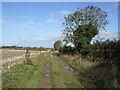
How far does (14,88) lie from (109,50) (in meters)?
8.58

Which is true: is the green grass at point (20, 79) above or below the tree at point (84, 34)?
below

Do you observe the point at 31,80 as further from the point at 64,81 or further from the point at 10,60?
the point at 10,60

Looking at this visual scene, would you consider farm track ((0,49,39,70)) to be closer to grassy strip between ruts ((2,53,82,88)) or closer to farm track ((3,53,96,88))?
grassy strip between ruts ((2,53,82,88))

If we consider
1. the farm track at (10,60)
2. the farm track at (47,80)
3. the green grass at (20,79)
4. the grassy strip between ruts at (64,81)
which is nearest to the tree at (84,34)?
the farm track at (10,60)

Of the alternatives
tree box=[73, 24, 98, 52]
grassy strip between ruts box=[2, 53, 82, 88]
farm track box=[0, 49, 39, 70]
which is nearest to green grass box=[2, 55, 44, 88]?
grassy strip between ruts box=[2, 53, 82, 88]

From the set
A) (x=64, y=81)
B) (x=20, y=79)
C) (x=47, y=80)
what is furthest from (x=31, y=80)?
(x=64, y=81)

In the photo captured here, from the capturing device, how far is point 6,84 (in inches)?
295

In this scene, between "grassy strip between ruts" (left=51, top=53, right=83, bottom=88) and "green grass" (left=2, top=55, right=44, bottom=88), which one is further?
"grassy strip between ruts" (left=51, top=53, right=83, bottom=88)

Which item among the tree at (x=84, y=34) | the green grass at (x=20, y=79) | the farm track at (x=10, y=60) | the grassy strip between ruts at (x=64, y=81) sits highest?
the tree at (x=84, y=34)

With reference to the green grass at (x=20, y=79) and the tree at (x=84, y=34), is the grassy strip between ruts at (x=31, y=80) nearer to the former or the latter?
the green grass at (x=20, y=79)

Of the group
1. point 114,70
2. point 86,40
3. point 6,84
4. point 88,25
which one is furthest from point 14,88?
point 88,25

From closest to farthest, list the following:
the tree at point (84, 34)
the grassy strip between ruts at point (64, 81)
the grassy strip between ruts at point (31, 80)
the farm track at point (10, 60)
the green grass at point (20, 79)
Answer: the green grass at point (20, 79), the grassy strip between ruts at point (31, 80), the grassy strip between ruts at point (64, 81), the farm track at point (10, 60), the tree at point (84, 34)

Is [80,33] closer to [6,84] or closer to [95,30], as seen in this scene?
[95,30]

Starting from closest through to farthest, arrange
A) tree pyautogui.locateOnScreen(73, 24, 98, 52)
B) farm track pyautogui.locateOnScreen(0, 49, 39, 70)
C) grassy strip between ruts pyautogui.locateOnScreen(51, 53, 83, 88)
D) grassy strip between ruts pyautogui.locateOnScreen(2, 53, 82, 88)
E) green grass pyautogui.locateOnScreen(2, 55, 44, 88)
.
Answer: green grass pyautogui.locateOnScreen(2, 55, 44, 88)
grassy strip between ruts pyautogui.locateOnScreen(2, 53, 82, 88)
grassy strip between ruts pyautogui.locateOnScreen(51, 53, 83, 88)
farm track pyautogui.locateOnScreen(0, 49, 39, 70)
tree pyautogui.locateOnScreen(73, 24, 98, 52)
